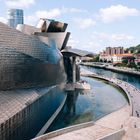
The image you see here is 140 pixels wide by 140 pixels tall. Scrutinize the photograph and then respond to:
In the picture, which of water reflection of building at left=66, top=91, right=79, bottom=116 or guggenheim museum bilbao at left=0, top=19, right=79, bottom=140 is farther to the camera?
water reflection of building at left=66, top=91, right=79, bottom=116

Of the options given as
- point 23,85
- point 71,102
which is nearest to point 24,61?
point 23,85

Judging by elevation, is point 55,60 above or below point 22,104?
above

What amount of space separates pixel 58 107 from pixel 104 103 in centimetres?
844

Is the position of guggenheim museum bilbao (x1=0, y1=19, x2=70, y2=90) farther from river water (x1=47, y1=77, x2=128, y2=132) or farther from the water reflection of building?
river water (x1=47, y1=77, x2=128, y2=132)

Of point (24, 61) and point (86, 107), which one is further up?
point (24, 61)

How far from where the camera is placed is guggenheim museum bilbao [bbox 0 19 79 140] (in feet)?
70.7

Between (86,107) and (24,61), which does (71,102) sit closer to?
(86,107)

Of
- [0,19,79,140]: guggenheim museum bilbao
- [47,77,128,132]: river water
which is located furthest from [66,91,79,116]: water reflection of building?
[0,19,79,140]: guggenheim museum bilbao

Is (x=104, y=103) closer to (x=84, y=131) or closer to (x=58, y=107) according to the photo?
(x=58, y=107)

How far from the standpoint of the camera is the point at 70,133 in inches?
907

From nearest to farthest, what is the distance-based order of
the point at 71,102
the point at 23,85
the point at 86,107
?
the point at 23,85
the point at 86,107
the point at 71,102

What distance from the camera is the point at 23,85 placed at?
28375 millimetres

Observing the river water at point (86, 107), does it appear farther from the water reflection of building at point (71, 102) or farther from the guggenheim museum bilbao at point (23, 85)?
the guggenheim museum bilbao at point (23, 85)

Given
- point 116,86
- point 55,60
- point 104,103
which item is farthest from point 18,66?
point 116,86
